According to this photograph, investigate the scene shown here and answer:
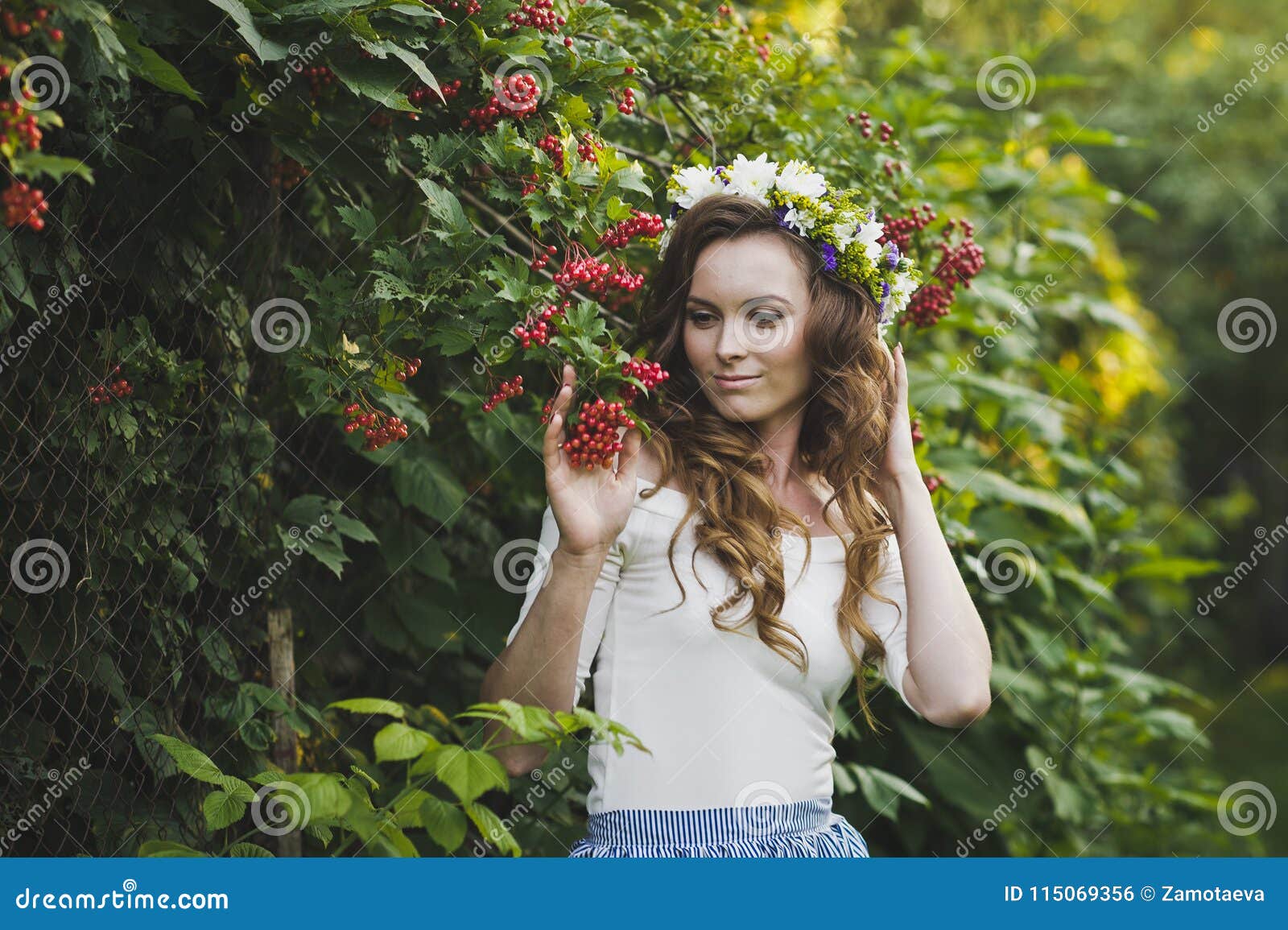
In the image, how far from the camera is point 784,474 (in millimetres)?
2104

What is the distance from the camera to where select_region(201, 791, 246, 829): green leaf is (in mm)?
1650

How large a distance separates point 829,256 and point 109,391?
3.82ft

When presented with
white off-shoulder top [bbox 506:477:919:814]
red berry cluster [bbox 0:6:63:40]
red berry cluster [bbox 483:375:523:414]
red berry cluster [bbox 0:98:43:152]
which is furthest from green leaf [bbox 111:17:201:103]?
white off-shoulder top [bbox 506:477:919:814]

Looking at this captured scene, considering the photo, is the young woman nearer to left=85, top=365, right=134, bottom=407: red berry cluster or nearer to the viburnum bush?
the viburnum bush

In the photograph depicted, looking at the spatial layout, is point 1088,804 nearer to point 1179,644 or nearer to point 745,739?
point 745,739

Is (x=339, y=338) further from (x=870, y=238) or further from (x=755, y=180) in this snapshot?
(x=870, y=238)

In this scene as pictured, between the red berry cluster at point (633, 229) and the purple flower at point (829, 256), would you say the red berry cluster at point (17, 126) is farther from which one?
the purple flower at point (829, 256)

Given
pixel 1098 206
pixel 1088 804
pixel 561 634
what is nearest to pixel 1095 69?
pixel 1098 206

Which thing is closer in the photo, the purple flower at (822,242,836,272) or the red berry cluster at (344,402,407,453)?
the red berry cluster at (344,402,407,453)

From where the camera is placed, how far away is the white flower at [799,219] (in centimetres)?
201

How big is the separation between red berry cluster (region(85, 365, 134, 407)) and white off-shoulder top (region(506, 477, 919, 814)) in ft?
2.21

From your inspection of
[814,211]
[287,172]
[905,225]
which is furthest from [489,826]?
[905,225]

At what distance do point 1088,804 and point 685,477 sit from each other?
2.20m

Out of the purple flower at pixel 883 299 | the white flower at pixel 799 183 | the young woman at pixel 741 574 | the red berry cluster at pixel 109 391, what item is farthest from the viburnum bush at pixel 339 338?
the purple flower at pixel 883 299
